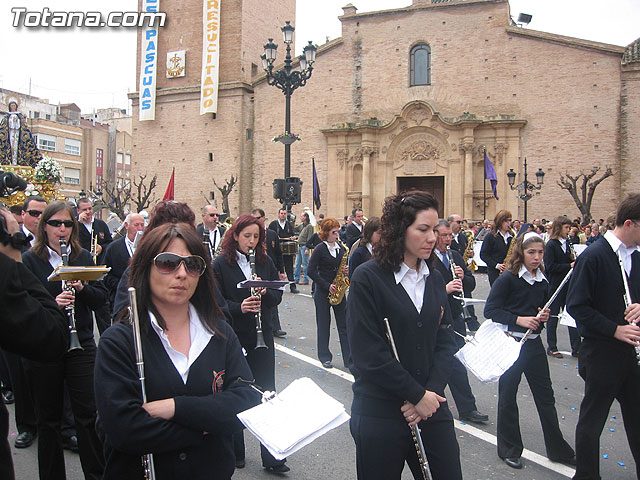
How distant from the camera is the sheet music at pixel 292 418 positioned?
7.30 ft

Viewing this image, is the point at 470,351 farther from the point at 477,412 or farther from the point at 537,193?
the point at 537,193

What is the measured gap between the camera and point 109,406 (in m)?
2.07

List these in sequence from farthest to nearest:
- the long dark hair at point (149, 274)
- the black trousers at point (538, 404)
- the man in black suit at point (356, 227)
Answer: the man in black suit at point (356, 227) → the black trousers at point (538, 404) → the long dark hair at point (149, 274)

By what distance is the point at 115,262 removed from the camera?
19.1 ft

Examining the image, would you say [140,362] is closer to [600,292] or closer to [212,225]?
[600,292]

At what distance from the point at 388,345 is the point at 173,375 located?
1178 mm

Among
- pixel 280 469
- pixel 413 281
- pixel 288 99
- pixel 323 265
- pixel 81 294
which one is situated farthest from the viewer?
pixel 288 99

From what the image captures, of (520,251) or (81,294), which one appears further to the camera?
(520,251)

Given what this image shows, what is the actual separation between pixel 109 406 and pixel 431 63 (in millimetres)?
29724

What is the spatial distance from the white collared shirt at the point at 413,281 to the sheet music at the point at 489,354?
987 mm

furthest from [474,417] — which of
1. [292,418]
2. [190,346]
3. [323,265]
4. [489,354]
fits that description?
[190,346]

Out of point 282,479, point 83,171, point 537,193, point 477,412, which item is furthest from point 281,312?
point 83,171

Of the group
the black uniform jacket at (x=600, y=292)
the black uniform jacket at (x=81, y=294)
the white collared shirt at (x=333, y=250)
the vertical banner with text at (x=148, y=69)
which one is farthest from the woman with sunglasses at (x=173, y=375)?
the vertical banner with text at (x=148, y=69)

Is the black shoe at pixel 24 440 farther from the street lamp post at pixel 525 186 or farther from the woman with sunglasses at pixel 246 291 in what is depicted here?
the street lamp post at pixel 525 186
